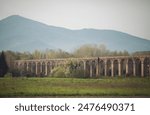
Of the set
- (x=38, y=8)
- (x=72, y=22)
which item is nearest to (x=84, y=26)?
(x=72, y=22)

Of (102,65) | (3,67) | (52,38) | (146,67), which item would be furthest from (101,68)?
(3,67)

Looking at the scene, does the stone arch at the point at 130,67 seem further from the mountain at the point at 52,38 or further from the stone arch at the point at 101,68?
the stone arch at the point at 101,68

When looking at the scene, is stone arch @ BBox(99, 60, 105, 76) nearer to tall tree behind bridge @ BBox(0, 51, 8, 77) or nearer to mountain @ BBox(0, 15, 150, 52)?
mountain @ BBox(0, 15, 150, 52)

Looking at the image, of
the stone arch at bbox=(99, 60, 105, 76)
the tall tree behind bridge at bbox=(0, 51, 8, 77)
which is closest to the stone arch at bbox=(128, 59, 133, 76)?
the stone arch at bbox=(99, 60, 105, 76)

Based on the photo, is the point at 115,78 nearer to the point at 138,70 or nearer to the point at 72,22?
the point at 138,70

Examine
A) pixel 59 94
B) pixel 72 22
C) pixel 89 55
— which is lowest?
pixel 59 94

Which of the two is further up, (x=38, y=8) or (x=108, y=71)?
(x=38, y=8)
